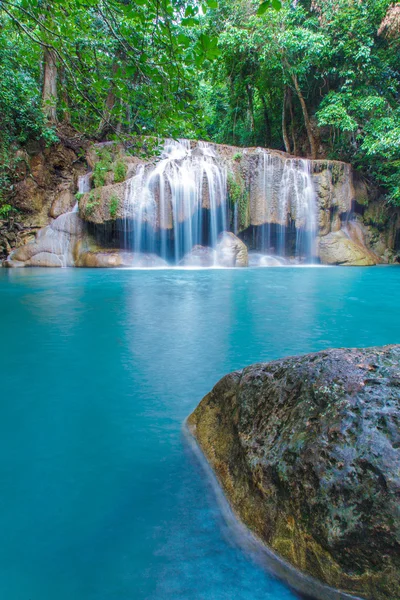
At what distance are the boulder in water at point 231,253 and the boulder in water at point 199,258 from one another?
1.02 feet

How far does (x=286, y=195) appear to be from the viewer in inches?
650

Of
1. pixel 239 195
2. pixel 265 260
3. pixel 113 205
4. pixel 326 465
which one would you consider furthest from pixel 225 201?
pixel 326 465

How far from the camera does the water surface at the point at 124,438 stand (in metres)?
1.53

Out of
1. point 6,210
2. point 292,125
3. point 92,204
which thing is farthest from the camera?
point 292,125

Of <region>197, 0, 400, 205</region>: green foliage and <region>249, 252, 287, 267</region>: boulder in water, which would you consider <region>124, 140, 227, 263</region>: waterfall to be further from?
<region>197, 0, 400, 205</region>: green foliage

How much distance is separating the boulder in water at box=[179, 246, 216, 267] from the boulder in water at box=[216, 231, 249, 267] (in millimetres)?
310

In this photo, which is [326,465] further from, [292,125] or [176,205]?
[292,125]

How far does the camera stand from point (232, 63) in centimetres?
1922

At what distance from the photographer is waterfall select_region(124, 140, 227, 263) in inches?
587

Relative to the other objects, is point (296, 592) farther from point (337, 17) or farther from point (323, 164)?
point (337, 17)

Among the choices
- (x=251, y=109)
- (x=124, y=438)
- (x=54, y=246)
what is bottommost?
(x=124, y=438)

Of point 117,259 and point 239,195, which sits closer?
point 117,259

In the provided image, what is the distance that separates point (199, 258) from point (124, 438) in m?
13.3

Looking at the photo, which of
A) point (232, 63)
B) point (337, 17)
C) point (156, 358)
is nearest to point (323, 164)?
point (337, 17)
